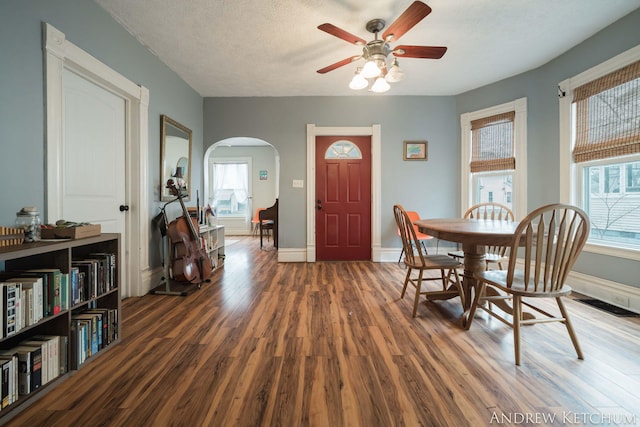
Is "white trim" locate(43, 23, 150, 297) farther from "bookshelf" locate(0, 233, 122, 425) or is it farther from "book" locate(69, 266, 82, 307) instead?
"book" locate(69, 266, 82, 307)

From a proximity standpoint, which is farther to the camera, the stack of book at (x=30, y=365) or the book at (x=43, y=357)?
the book at (x=43, y=357)

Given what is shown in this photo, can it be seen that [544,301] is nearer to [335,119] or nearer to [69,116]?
[335,119]

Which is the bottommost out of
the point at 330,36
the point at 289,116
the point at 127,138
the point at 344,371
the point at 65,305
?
the point at 344,371

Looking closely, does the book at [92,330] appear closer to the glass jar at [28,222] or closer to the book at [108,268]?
the book at [108,268]

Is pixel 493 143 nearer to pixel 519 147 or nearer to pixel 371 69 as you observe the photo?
pixel 519 147

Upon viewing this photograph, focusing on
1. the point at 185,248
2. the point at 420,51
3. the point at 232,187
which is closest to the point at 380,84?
the point at 420,51

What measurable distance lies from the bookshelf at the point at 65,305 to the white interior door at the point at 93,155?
0.56 meters

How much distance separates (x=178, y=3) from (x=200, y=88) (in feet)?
5.63

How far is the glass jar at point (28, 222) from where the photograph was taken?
1.34 meters

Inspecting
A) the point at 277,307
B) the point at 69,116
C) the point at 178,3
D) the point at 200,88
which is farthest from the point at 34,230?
the point at 200,88

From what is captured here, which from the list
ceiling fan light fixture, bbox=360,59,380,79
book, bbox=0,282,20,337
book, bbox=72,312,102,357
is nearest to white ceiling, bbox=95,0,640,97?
ceiling fan light fixture, bbox=360,59,380,79

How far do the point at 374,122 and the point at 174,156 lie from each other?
9.25 feet

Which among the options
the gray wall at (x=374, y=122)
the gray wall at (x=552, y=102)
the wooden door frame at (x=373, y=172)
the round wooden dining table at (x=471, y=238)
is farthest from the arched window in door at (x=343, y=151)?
the round wooden dining table at (x=471, y=238)

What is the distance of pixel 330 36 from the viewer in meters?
2.51
